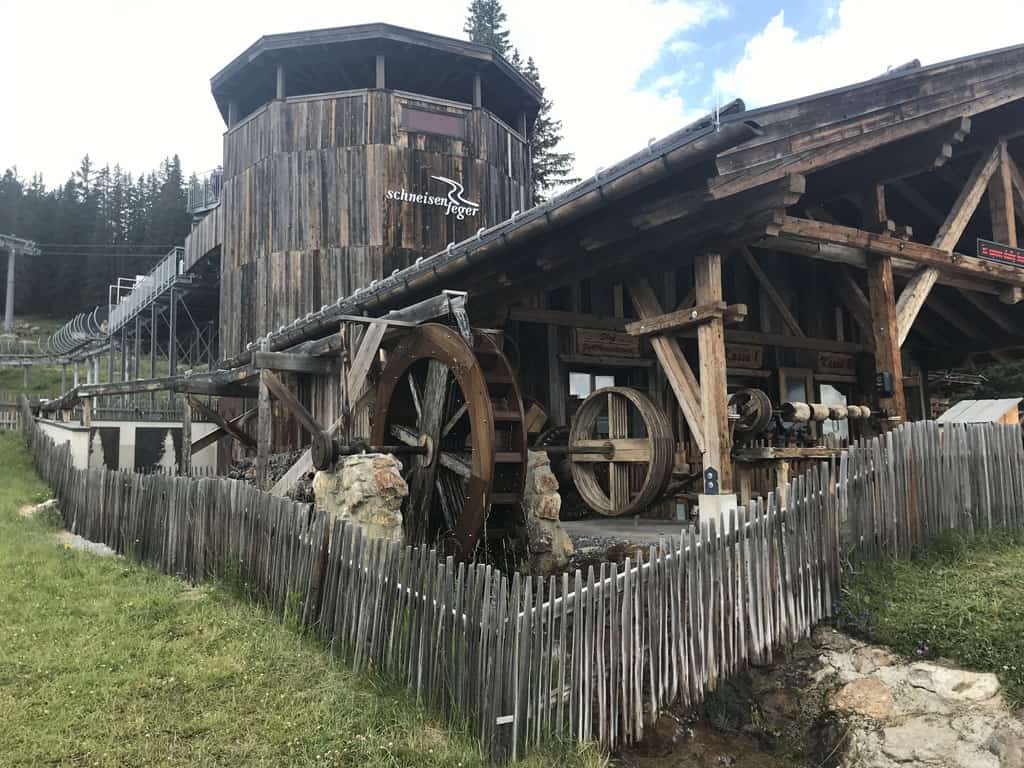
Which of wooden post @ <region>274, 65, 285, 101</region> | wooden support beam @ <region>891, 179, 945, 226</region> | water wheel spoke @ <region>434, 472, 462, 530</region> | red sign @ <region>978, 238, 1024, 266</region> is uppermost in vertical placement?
wooden post @ <region>274, 65, 285, 101</region>

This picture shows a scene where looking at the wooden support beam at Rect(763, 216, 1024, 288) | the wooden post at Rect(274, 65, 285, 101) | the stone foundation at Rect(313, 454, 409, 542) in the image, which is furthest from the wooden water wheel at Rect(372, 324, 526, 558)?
the wooden post at Rect(274, 65, 285, 101)

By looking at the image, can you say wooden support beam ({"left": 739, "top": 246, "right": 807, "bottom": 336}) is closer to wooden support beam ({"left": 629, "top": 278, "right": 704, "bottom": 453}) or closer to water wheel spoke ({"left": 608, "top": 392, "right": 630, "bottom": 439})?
water wheel spoke ({"left": 608, "top": 392, "right": 630, "bottom": 439})

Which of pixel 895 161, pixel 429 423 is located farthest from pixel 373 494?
pixel 895 161

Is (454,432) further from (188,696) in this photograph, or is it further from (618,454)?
(188,696)

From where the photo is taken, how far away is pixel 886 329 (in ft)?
26.7

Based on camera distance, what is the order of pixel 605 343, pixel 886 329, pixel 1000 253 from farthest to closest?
1. pixel 605 343
2. pixel 1000 253
3. pixel 886 329

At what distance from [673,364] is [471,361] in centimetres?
196

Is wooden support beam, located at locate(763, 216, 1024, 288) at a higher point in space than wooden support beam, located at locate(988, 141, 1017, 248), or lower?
lower

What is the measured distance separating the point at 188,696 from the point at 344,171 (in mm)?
13525

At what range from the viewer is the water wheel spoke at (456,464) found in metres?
7.81

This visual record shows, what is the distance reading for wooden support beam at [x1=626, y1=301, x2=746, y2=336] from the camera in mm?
6656

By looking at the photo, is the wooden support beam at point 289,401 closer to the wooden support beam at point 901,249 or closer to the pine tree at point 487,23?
the wooden support beam at point 901,249

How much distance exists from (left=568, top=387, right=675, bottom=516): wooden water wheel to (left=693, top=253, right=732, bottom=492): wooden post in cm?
186

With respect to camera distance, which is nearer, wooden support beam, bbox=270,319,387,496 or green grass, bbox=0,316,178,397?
wooden support beam, bbox=270,319,387,496
